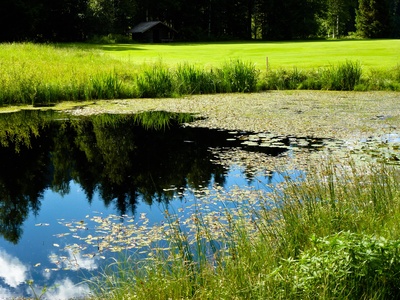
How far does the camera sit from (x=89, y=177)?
326 inches

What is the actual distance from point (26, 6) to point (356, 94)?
2942 centimetres

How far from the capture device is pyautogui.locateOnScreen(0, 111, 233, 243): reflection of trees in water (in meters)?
7.28

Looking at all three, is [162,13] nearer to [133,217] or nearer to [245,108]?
[245,108]

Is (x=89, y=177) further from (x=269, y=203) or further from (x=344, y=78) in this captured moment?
(x=344, y=78)

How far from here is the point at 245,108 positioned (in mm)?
13922

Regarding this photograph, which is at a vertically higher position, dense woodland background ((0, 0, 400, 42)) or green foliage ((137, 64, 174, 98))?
dense woodland background ((0, 0, 400, 42))

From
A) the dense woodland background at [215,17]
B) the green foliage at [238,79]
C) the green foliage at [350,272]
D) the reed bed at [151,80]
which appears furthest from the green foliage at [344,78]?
the dense woodland background at [215,17]

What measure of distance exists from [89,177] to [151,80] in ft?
28.2

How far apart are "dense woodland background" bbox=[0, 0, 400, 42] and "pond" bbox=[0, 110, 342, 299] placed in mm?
33028

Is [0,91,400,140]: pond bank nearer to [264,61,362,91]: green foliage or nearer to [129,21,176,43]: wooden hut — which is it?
[264,61,362,91]: green foliage

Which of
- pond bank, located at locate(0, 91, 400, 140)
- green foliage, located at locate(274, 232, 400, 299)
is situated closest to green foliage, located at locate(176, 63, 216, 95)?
pond bank, located at locate(0, 91, 400, 140)

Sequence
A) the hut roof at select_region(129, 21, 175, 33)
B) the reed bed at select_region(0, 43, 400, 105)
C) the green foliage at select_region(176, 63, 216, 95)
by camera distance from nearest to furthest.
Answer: the reed bed at select_region(0, 43, 400, 105) → the green foliage at select_region(176, 63, 216, 95) → the hut roof at select_region(129, 21, 175, 33)

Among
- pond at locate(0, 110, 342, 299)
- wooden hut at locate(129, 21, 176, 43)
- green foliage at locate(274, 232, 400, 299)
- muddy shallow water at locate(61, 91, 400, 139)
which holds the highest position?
wooden hut at locate(129, 21, 176, 43)

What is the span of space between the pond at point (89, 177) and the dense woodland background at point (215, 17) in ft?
108
